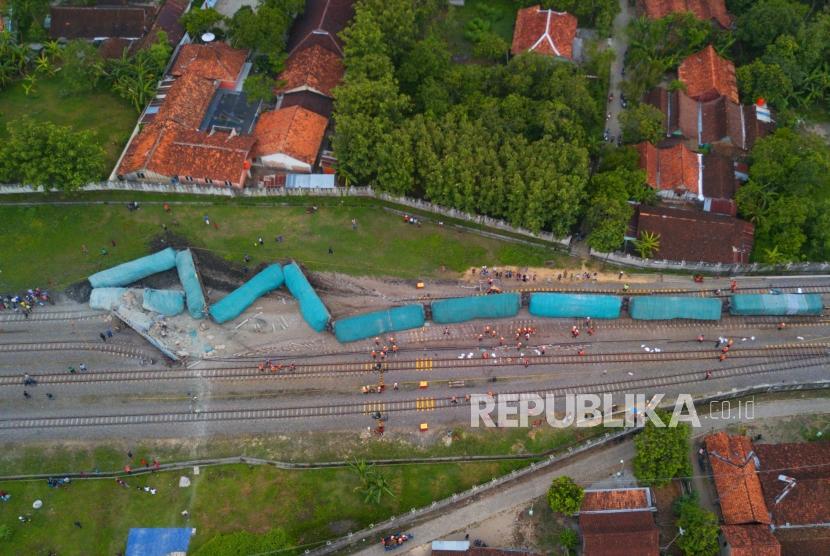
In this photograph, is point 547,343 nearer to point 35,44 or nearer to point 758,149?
point 758,149

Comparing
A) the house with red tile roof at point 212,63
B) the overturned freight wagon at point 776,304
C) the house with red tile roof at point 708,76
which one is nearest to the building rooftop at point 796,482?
the overturned freight wagon at point 776,304

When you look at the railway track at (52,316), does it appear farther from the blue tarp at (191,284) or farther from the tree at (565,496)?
the tree at (565,496)

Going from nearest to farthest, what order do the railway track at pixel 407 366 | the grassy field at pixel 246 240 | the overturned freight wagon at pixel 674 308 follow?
the railway track at pixel 407 366 → the overturned freight wagon at pixel 674 308 → the grassy field at pixel 246 240

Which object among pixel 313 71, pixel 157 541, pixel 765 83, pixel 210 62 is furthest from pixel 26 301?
pixel 765 83

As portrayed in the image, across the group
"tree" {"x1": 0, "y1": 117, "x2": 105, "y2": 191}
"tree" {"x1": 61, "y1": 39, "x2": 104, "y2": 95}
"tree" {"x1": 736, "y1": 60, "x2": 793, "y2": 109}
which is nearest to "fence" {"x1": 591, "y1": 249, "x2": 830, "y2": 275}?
"tree" {"x1": 736, "y1": 60, "x2": 793, "y2": 109}

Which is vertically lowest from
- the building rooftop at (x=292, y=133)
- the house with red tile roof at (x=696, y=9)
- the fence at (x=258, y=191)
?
the fence at (x=258, y=191)

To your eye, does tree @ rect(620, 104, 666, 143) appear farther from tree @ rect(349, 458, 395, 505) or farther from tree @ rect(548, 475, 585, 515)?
tree @ rect(349, 458, 395, 505)

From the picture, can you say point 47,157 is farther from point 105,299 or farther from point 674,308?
point 674,308
